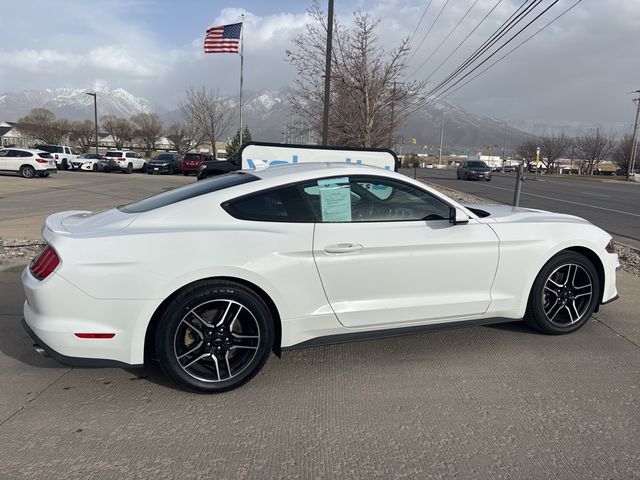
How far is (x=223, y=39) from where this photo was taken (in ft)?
80.7

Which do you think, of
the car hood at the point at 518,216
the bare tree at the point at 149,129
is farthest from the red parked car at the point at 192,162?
the bare tree at the point at 149,129

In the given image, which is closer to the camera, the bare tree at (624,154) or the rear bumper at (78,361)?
the rear bumper at (78,361)

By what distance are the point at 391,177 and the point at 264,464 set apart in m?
2.18

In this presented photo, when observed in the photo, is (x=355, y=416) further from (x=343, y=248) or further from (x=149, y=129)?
(x=149, y=129)

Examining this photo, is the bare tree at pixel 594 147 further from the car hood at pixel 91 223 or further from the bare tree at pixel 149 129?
the car hood at pixel 91 223

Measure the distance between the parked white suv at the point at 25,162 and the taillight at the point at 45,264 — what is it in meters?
28.0

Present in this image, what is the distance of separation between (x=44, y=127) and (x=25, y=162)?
4855 centimetres

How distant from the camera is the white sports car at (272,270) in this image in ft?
9.99

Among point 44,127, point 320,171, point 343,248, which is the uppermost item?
point 44,127

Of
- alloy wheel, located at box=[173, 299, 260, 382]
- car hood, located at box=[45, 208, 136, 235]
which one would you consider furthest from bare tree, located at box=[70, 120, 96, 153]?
alloy wheel, located at box=[173, 299, 260, 382]

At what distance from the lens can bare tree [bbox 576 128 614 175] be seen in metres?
84.1

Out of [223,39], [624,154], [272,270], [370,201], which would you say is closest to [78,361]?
[272,270]

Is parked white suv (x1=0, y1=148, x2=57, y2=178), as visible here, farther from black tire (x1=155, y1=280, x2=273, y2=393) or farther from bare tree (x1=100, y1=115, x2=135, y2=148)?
bare tree (x1=100, y1=115, x2=135, y2=148)

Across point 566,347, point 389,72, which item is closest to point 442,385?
point 566,347
